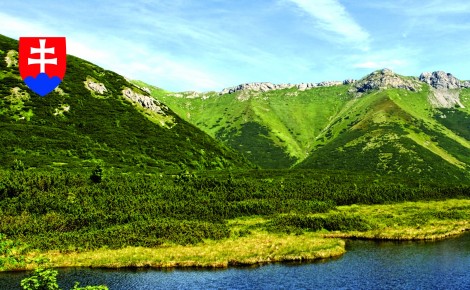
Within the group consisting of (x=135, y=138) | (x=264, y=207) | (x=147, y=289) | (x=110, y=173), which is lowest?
(x=147, y=289)

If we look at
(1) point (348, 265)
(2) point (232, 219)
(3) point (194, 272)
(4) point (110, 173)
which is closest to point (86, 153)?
(4) point (110, 173)

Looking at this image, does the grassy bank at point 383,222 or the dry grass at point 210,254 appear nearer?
the dry grass at point 210,254

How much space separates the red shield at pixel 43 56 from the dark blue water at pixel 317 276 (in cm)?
3073

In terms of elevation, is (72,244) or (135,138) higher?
(135,138)

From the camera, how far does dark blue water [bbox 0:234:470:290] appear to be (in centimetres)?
6050

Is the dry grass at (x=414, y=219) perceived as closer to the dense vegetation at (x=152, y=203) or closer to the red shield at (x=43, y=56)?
the dense vegetation at (x=152, y=203)

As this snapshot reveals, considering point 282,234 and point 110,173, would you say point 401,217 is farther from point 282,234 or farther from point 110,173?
point 110,173

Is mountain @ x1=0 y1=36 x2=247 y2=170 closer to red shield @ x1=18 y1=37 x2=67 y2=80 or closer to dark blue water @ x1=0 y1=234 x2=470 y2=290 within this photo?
dark blue water @ x1=0 y1=234 x2=470 y2=290

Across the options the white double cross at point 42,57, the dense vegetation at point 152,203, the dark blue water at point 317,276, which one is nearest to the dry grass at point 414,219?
the dense vegetation at point 152,203

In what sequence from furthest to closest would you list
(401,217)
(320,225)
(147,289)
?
(401,217), (320,225), (147,289)

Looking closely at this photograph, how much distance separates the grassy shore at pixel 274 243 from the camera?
245ft

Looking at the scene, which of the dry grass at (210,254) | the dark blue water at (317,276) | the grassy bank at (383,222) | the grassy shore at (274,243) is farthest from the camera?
the grassy bank at (383,222)

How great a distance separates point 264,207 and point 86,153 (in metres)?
78.8

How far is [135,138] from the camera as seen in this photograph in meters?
193
